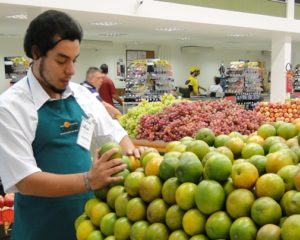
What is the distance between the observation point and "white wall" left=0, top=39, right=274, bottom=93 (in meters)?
16.0

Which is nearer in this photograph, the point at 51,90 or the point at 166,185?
the point at 166,185

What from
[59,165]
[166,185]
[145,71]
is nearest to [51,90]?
[59,165]

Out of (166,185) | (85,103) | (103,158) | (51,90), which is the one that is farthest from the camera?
(85,103)

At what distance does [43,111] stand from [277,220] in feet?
3.48

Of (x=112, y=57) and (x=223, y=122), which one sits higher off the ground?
(x=112, y=57)

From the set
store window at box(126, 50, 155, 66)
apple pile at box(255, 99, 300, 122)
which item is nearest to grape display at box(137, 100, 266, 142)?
apple pile at box(255, 99, 300, 122)

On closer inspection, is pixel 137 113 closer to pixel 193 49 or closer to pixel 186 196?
pixel 186 196

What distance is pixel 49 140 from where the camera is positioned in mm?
1890

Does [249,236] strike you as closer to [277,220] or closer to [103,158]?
[277,220]

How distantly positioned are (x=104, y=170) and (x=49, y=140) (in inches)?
14.5

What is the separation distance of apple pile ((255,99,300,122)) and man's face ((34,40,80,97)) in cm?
440

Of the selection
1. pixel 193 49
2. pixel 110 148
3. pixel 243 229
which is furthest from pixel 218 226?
pixel 193 49

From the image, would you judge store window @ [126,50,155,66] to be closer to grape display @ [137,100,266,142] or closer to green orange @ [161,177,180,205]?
grape display @ [137,100,266,142]

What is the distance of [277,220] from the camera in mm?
1306
